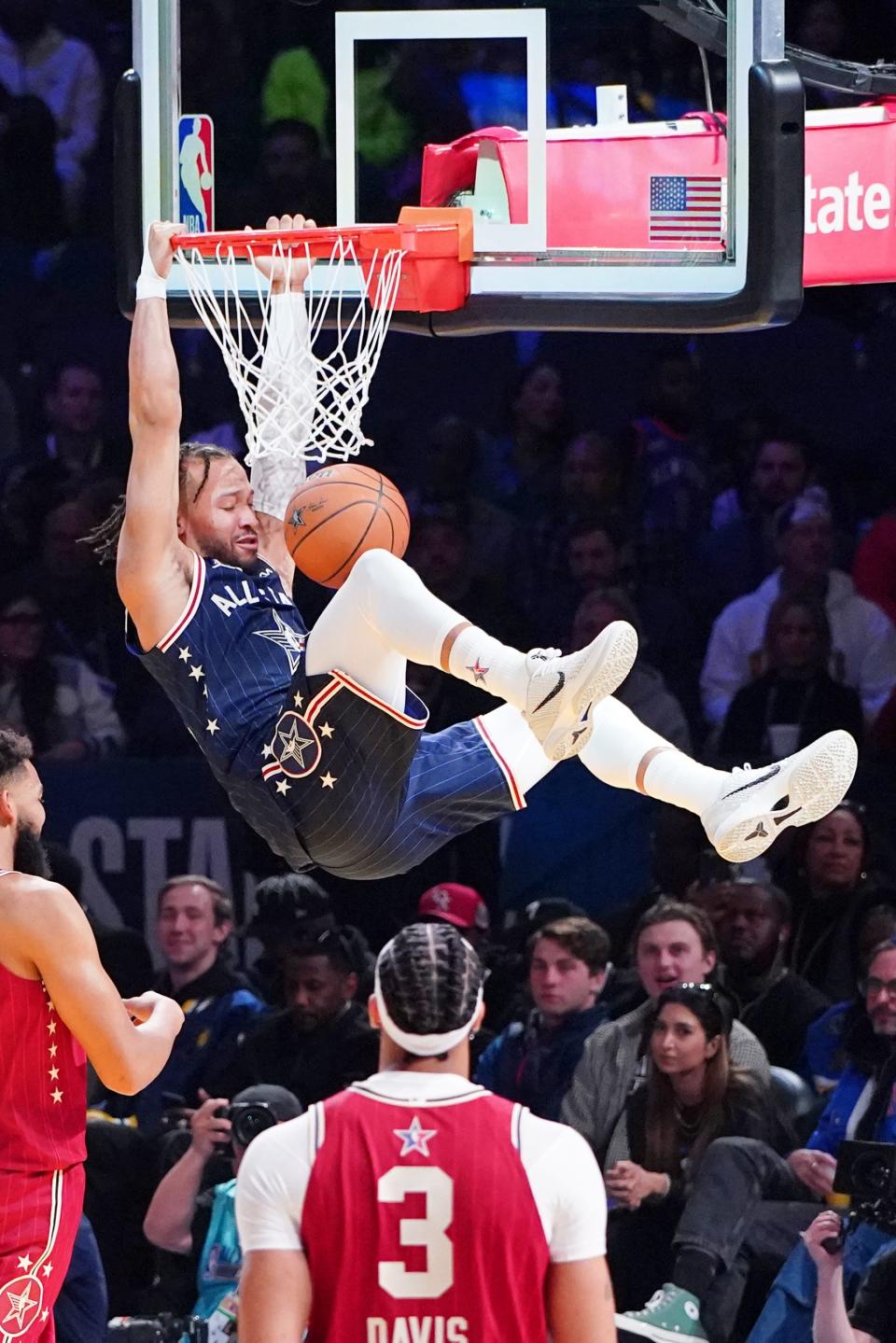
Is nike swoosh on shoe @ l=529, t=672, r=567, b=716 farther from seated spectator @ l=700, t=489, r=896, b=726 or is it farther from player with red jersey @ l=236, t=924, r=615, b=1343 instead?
seated spectator @ l=700, t=489, r=896, b=726

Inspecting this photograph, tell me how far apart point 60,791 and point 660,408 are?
3166 mm

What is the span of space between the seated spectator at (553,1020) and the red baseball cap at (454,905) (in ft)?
1.72

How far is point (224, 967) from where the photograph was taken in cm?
789

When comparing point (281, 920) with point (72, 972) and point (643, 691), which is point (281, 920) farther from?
point (72, 972)

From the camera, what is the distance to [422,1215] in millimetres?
3732

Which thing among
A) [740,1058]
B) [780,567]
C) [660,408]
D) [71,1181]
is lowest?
[740,1058]

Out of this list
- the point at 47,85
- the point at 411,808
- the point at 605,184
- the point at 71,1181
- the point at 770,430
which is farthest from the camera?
the point at 47,85

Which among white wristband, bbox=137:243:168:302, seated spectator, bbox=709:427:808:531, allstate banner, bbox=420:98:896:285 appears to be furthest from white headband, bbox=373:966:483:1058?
seated spectator, bbox=709:427:808:531

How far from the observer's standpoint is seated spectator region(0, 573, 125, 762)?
900 centimetres

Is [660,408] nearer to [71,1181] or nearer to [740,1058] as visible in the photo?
[740,1058]

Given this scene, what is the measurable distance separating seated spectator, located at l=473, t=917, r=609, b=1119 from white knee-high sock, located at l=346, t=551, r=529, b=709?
2889 millimetres

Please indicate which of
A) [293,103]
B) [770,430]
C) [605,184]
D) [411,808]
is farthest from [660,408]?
[411,808]

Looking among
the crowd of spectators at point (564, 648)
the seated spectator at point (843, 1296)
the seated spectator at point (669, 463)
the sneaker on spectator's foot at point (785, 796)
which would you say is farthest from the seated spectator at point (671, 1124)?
the seated spectator at point (669, 463)

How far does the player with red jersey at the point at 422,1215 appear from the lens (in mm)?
3717
